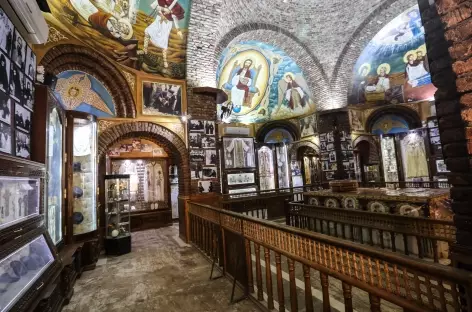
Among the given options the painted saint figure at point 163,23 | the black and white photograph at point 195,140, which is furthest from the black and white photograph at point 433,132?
the painted saint figure at point 163,23

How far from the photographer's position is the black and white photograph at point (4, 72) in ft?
9.27

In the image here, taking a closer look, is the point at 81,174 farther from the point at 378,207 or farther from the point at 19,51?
the point at 378,207

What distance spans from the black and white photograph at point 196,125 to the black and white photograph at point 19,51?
3.96 metres

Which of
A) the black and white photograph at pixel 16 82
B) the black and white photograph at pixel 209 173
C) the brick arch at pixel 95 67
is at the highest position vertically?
the brick arch at pixel 95 67

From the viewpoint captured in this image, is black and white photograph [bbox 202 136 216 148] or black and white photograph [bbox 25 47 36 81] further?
black and white photograph [bbox 202 136 216 148]

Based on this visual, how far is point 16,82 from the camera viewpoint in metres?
3.13

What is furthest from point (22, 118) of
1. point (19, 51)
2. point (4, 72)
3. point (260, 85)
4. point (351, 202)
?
point (260, 85)

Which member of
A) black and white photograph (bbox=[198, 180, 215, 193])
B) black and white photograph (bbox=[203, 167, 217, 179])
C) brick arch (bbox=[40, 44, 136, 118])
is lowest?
black and white photograph (bbox=[198, 180, 215, 193])

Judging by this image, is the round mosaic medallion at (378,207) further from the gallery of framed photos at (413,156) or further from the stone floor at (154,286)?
the gallery of framed photos at (413,156)

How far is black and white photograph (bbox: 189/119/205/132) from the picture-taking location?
6.91m

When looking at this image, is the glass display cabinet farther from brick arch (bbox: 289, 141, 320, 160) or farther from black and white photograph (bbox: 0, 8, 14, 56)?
brick arch (bbox: 289, 141, 320, 160)

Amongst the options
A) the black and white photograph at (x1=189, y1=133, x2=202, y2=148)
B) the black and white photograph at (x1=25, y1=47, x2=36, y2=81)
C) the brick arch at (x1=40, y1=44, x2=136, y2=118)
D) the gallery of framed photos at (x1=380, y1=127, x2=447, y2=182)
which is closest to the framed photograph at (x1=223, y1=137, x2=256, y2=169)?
the black and white photograph at (x1=189, y1=133, x2=202, y2=148)

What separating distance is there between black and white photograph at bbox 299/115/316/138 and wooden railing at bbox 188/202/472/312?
8.97 metres

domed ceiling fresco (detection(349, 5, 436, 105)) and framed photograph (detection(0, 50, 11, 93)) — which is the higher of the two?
domed ceiling fresco (detection(349, 5, 436, 105))
